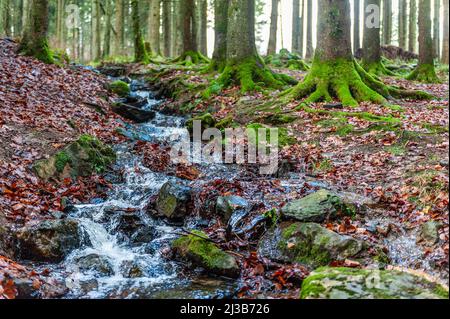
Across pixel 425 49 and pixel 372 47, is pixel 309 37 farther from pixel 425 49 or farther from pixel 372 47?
pixel 425 49

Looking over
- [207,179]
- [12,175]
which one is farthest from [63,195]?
[207,179]

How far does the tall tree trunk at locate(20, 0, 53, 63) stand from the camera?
13328mm

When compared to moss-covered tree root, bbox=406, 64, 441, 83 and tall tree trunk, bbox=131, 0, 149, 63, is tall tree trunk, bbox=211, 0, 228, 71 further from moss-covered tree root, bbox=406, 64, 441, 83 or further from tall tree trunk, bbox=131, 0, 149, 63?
moss-covered tree root, bbox=406, 64, 441, 83

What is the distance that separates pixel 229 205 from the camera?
6.73 m

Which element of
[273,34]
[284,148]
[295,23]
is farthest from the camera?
[295,23]

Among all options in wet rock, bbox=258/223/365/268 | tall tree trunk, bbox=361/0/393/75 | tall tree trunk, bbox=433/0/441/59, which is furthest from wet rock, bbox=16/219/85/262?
tall tree trunk, bbox=433/0/441/59

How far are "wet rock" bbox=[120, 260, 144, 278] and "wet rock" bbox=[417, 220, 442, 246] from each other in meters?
3.58

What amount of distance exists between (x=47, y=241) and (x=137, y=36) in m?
16.2

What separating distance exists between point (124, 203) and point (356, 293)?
492cm

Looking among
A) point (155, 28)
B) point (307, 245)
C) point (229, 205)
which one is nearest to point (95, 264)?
point (229, 205)

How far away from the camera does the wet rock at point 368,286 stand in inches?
151

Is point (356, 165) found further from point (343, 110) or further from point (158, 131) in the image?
point (158, 131)

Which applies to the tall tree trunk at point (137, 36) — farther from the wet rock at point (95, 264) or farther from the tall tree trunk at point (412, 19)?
the tall tree trunk at point (412, 19)

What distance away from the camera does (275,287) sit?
4934mm
